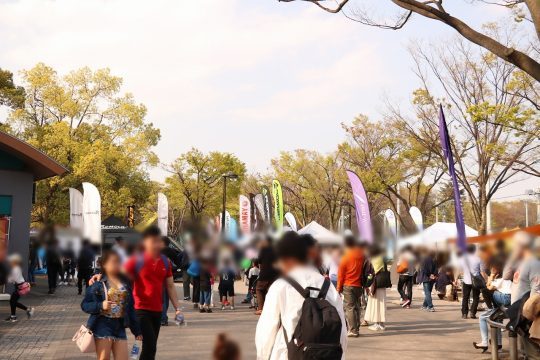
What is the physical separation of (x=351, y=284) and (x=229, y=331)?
4.51 meters

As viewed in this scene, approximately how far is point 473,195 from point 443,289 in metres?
7.79

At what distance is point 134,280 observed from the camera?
6973 mm

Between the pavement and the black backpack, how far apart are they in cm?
347

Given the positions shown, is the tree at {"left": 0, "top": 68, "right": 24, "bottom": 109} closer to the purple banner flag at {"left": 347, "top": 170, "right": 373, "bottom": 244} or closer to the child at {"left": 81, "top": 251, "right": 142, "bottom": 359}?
the purple banner flag at {"left": 347, "top": 170, "right": 373, "bottom": 244}

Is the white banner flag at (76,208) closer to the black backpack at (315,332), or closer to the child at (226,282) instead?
the child at (226,282)

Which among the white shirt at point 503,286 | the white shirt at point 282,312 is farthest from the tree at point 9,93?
the white shirt at point 282,312

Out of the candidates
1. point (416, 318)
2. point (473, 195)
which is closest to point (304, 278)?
point (416, 318)

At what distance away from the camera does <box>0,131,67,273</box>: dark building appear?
19461 mm

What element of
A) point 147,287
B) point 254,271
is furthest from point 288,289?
point 254,271

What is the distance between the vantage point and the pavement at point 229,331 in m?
9.86

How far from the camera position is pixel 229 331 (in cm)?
785

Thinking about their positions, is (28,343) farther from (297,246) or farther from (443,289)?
(443,289)

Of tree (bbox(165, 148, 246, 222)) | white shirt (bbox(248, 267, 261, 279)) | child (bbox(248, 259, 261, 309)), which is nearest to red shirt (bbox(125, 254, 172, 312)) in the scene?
child (bbox(248, 259, 261, 309))

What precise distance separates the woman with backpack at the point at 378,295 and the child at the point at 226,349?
404 inches
